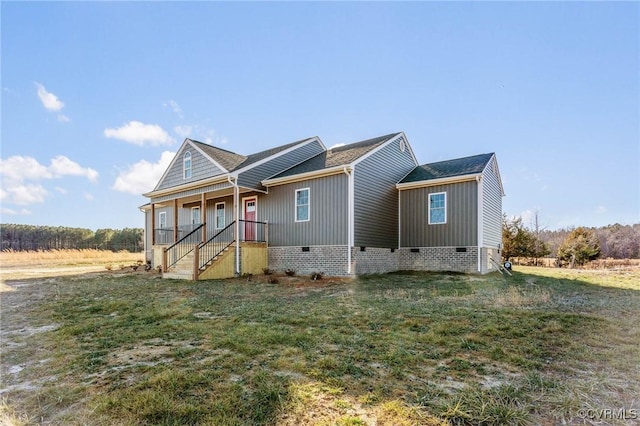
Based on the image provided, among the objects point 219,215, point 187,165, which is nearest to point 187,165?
point 187,165

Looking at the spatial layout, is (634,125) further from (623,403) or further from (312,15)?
(623,403)

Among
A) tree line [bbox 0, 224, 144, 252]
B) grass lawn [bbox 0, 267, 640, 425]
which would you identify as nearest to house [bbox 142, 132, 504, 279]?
grass lawn [bbox 0, 267, 640, 425]

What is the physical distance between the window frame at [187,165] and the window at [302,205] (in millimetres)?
5756

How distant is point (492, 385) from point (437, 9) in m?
11.4

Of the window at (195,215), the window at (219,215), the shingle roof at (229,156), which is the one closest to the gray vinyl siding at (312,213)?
the shingle roof at (229,156)

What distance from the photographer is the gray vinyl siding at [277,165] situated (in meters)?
14.1

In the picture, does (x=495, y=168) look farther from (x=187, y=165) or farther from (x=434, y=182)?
(x=187, y=165)

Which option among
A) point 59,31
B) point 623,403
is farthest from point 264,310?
point 59,31

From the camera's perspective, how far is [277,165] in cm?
1528

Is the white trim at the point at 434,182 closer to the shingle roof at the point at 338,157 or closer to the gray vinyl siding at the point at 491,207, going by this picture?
the gray vinyl siding at the point at 491,207

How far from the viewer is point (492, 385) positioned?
3.15 m

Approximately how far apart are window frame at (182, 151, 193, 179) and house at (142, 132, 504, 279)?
0.16 ft

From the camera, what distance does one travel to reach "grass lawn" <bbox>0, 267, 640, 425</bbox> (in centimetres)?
266

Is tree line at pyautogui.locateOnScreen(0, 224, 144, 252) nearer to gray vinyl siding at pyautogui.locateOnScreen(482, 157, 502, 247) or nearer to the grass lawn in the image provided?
gray vinyl siding at pyautogui.locateOnScreen(482, 157, 502, 247)
